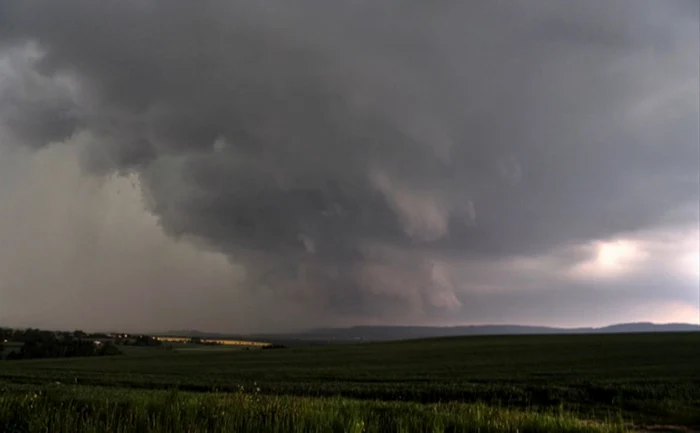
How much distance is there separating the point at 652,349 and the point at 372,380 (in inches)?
1465

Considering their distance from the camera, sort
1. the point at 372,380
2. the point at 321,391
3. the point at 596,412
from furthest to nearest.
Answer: the point at 372,380 → the point at 321,391 → the point at 596,412

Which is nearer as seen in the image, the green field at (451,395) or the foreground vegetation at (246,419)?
the foreground vegetation at (246,419)

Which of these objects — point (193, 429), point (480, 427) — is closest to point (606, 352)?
point (480, 427)

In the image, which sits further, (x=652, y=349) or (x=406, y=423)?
(x=652, y=349)

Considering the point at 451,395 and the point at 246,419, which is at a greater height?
the point at 246,419

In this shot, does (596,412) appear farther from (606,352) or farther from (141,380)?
(606,352)

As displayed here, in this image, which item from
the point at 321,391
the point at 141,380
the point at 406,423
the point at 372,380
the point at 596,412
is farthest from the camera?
the point at 141,380

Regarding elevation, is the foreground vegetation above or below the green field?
above

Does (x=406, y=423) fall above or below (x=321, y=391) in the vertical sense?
above

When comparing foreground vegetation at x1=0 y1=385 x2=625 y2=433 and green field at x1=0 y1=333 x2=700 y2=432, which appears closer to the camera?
foreground vegetation at x1=0 y1=385 x2=625 y2=433

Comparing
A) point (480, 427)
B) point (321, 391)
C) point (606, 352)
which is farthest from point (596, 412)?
point (606, 352)

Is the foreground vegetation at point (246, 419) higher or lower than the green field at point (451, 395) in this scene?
higher

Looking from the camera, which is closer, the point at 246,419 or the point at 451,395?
the point at 246,419

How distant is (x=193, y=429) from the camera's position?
10.5 m
